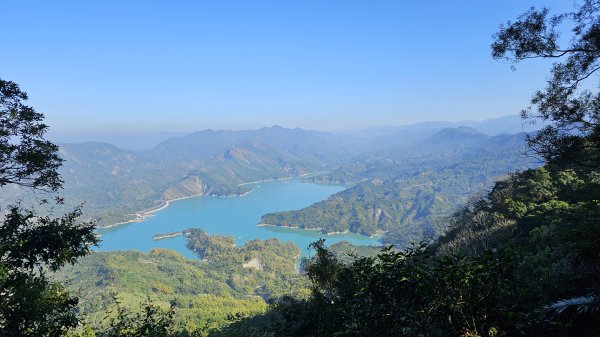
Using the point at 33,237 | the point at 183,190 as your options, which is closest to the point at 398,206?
the point at 183,190

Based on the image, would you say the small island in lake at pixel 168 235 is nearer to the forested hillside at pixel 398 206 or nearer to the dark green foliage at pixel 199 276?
the dark green foliage at pixel 199 276

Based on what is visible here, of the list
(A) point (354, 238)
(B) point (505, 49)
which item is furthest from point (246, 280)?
(B) point (505, 49)

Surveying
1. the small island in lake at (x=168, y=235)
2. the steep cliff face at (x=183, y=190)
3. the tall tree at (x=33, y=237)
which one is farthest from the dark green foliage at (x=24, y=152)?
the steep cliff face at (x=183, y=190)

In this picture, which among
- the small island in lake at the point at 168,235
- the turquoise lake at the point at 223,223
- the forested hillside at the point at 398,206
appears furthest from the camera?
the forested hillside at the point at 398,206

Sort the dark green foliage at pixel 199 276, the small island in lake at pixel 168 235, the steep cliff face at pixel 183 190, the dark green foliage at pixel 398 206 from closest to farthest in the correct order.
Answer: the dark green foliage at pixel 199 276 < the small island in lake at pixel 168 235 < the dark green foliage at pixel 398 206 < the steep cliff face at pixel 183 190

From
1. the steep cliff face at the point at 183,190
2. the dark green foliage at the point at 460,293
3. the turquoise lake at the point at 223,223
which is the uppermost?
the dark green foliage at the point at 460,293

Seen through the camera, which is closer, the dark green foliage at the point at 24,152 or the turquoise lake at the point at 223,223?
the dark green foliage at the point at 24,152
